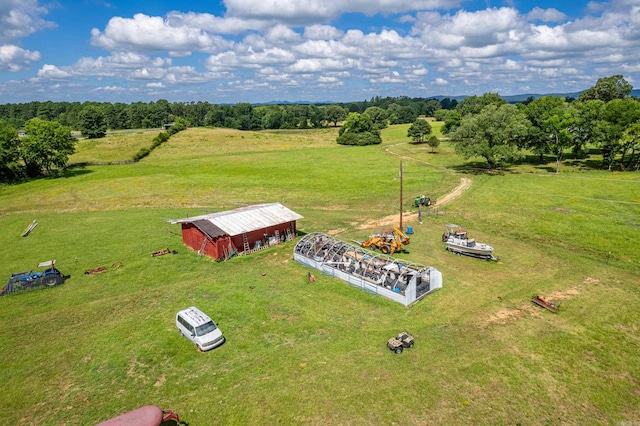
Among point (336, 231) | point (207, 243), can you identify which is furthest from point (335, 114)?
point (207, 243)

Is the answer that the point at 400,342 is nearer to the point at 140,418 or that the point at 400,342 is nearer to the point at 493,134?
the point at 140,418

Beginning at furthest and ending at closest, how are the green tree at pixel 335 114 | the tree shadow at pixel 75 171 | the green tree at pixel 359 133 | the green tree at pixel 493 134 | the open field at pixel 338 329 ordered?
1. the green tree at pixel 335 114
2. the green tree at pixel 359 133
3. the tree shadow at pixel 75 171
4. the green tree at pixel 493 134
5. the open field at pixel 338 329

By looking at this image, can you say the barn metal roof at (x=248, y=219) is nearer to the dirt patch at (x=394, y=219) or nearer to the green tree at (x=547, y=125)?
the dirt patch at (x=394, y=219)

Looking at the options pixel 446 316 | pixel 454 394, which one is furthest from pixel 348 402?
pixel 446 316

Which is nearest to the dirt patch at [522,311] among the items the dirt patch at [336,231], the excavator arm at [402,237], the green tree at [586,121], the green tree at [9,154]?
the excavator arm at [402,237]

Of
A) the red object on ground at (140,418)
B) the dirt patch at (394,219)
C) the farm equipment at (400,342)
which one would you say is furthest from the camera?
the dirt patch at (394,219)

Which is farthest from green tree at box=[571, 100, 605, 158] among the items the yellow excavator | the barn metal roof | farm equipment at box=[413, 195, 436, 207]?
the barn metal roof

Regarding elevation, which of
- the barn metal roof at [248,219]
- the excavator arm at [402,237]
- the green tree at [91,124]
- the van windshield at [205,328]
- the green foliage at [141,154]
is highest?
the green tree at [91,124]
